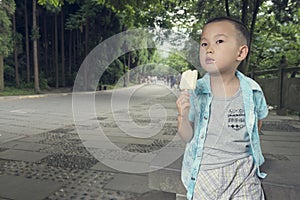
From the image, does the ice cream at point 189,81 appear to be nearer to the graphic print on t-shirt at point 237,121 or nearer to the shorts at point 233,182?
the graphic print on t-shirt at point 237,121

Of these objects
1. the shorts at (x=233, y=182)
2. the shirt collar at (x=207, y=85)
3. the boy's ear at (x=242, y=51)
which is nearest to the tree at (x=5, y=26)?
the shirt collar at (x=207, y=85)

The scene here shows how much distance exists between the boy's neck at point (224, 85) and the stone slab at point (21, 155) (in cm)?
323

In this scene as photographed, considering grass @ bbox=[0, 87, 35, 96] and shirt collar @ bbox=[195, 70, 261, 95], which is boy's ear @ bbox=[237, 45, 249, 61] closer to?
shirt collar @ bbox=[195, 70, 261, 95]

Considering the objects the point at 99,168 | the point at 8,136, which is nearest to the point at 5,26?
the point at 8,136

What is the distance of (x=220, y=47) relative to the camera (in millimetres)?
1278

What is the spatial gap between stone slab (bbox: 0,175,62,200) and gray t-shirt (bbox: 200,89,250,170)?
200cm

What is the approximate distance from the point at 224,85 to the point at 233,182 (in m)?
0.51

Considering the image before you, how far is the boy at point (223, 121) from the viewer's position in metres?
1.30

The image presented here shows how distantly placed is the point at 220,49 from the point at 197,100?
11.7 inches

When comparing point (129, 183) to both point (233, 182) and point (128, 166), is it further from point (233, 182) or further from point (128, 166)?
point (233, 182)

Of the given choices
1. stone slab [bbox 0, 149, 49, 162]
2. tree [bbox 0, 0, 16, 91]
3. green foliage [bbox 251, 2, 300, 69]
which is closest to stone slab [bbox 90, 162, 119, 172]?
stone slab [bbox 0, 149, 49, 162]

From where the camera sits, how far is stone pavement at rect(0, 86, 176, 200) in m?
2.71

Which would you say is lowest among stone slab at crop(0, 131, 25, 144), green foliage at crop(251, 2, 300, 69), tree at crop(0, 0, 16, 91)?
stone slab at crop(0, 131, 25, 144)

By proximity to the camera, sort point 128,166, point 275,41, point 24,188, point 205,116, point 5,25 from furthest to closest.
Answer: point 5,25
point 275,41
point 128,166
point 24,188
point 205,116
